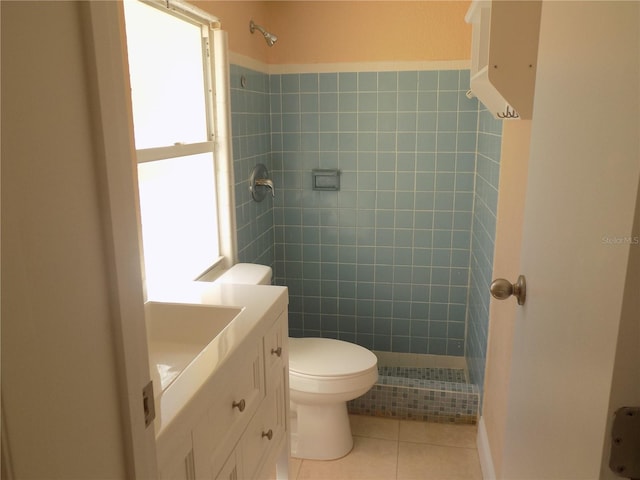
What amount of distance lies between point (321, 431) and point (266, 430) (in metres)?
0.84

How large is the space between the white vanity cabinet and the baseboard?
86 centimetres

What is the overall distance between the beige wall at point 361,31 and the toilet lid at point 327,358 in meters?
1.51

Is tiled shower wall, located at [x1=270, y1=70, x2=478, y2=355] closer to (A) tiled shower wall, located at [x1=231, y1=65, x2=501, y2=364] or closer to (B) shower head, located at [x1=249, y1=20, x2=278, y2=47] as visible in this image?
(A) tiled shower wall, located at [x1=231, y1=65, x2=501, y2=364]

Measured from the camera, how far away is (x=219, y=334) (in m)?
1.40

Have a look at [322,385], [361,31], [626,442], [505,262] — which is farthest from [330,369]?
[361,31]

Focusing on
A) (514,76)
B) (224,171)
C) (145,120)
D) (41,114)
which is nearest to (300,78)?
(224,171)

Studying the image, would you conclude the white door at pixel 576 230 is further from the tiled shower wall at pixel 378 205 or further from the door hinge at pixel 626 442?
the tiled shower wall at pixel 378 205

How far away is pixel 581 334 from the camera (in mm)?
753

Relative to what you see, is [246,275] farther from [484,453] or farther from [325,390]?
[484,453]

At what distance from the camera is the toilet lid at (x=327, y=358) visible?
2295 mm

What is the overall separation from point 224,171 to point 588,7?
183 cm

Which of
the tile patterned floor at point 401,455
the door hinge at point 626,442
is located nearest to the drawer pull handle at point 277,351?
the tile patterned floor at point 401,455

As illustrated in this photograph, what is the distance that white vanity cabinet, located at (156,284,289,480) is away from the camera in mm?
1063

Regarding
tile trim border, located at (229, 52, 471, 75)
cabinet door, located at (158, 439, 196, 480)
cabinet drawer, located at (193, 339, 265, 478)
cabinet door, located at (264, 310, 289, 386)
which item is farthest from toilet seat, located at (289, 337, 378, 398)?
tile trim border, located at (229, 52, 471, 75)
